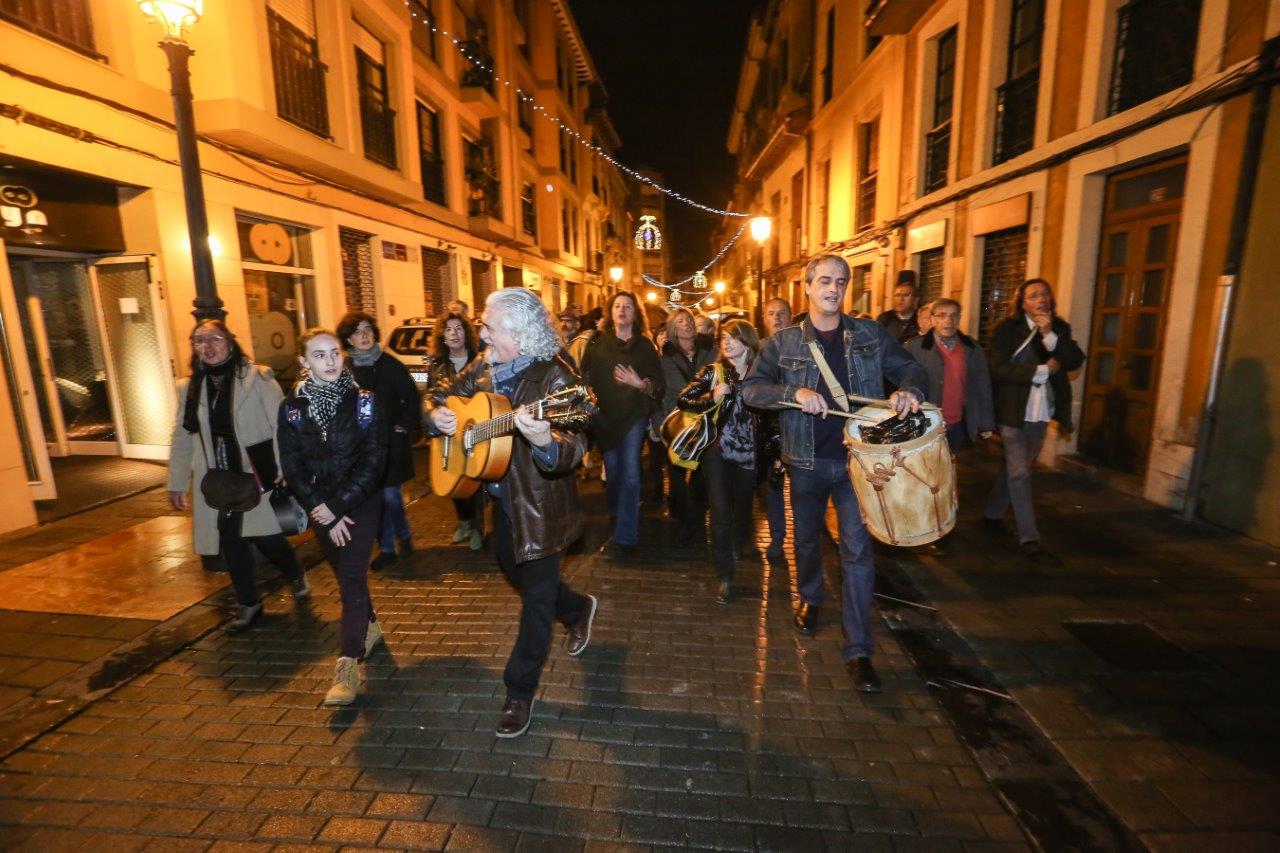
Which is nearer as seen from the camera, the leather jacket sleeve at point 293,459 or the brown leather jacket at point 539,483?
the brown leather jacket at point 539,483

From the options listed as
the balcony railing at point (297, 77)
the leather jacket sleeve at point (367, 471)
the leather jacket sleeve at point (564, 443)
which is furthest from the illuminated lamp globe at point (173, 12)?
the leather jacket sleeve at point (564, 443)

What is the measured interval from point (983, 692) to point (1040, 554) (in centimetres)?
219

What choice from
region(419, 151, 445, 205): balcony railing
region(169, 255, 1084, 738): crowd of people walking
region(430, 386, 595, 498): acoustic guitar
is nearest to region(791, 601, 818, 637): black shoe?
region(169, 255, 1084, 738): crowd of people walking

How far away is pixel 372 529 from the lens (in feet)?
11.1

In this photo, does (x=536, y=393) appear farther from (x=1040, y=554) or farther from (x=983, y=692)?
(x=1040, y=554)

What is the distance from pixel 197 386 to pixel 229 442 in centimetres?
41

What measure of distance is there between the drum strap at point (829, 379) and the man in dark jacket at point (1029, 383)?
2.41 meters

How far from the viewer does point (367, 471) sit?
327 centimetres

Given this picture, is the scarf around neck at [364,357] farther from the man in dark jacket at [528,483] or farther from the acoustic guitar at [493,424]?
the acoustic guitar at [493,424]

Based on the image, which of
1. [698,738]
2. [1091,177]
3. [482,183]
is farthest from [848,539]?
[482,183]

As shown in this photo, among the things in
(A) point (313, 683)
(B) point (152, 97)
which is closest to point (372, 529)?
(A) point (313, 683)

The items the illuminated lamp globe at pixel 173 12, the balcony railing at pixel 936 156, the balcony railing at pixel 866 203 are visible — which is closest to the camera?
the illuminated lamp globe at pixel 173 12

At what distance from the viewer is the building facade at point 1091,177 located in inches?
213

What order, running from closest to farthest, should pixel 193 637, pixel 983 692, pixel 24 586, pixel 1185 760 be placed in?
pixel 1185 760, pixel 983 692, pixel 193 637, pixel 24 586
